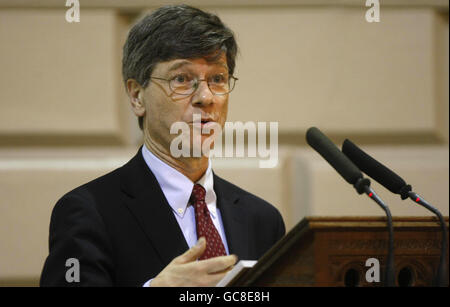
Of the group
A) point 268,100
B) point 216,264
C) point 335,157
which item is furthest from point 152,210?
point 268,100

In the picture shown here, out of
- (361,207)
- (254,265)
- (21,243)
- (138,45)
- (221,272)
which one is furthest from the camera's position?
(361,207)

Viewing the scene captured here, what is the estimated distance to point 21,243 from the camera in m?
1.87

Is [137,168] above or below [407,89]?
below

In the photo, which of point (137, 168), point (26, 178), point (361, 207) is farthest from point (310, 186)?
point (26, 178)

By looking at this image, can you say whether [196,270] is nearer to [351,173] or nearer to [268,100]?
[351,173]

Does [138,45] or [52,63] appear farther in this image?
[52,63]

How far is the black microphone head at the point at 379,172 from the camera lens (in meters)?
1.11

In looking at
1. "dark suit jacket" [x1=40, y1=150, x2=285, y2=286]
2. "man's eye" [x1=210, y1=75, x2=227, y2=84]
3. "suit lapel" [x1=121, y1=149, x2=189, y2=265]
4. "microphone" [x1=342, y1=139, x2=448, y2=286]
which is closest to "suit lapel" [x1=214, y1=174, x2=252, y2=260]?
"dark suit jacket" [x1=40, y1=150, x2=285, y2=286]

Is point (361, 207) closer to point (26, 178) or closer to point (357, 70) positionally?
point (357, 70)

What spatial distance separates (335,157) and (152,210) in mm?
461

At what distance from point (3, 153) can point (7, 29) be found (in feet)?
1.20

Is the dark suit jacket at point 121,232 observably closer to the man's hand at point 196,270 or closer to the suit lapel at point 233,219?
the suit lapel at point 233,219

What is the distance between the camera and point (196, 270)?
1.10 metres

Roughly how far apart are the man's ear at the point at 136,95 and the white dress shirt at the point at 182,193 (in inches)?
3.7
